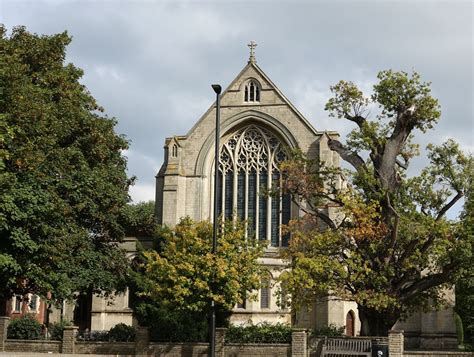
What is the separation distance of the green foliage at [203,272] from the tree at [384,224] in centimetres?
277

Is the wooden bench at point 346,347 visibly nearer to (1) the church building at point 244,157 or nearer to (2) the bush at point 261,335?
(2) the bush at point 261,335

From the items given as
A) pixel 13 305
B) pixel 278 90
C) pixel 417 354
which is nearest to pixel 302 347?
pixel 417 354

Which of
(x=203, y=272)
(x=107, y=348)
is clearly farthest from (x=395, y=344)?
(x=107, y=348)

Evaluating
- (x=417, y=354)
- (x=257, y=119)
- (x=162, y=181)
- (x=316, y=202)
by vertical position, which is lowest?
(x=417, y=354)

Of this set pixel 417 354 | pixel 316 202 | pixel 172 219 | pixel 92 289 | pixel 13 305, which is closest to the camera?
pixel 417 354

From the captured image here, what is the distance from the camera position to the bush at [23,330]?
32938 mm

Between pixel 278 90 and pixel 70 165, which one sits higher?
pixel 278 90

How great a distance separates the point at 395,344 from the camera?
977 inches

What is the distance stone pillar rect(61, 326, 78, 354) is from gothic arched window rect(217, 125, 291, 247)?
15917 millimetres

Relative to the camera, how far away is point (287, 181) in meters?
27.0

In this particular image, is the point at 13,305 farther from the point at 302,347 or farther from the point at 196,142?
the point at 302,347

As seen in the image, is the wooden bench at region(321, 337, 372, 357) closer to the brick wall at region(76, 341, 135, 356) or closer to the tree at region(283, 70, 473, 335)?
the tree at region(283, 70, 473, 335)

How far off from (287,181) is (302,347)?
6421mm

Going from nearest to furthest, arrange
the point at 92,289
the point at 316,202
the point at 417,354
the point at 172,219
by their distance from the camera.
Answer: the point at 417,354 → the point at 316,202 → the point at 92,289 → the point at 172,219
